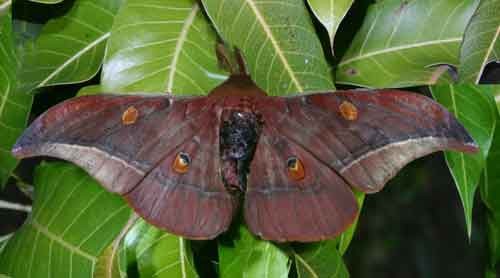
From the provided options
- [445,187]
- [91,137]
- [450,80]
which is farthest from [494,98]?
[445,187]

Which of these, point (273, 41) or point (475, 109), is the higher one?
point (273, 41)

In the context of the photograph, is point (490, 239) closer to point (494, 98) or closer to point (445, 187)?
point (494, 98)

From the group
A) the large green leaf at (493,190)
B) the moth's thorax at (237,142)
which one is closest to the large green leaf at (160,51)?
the moth's thorax at (237,142)

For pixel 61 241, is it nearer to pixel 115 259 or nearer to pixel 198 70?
pixel 115 259

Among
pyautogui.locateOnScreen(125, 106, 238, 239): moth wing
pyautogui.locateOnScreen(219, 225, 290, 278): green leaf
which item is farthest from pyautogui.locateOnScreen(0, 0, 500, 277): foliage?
A: pyautogui.locateOnScreen(125, 106, 238, 239): moth wing

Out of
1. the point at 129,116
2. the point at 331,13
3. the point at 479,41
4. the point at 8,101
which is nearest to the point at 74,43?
the point at 8,101

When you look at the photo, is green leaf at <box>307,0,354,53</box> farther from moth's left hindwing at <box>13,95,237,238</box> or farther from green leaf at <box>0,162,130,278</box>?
green leaf at <box>0,162,130,278</box>
